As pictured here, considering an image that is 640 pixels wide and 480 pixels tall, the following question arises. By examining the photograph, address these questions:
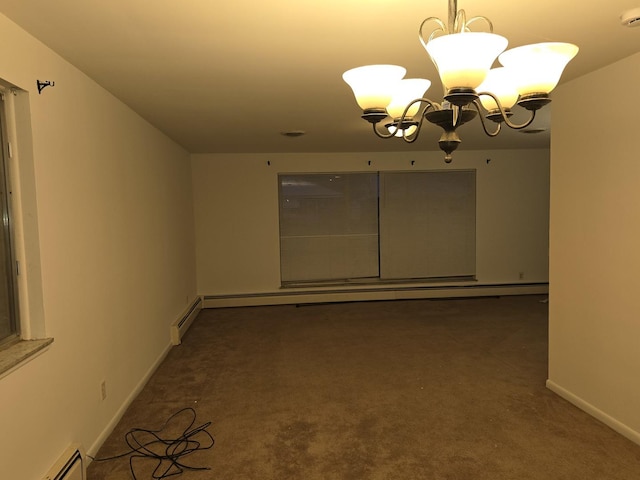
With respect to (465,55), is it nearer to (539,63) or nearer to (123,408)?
(539,63)

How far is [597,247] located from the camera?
2832mm

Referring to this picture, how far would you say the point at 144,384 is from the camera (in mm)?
3609

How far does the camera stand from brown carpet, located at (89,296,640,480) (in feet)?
8.02

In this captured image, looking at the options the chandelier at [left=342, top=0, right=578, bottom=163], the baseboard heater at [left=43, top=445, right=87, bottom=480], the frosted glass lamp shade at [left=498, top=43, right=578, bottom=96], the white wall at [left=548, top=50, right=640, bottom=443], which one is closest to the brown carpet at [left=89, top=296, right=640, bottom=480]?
the baseboard heater at [left=43, top=445, right=87, bottom=480]

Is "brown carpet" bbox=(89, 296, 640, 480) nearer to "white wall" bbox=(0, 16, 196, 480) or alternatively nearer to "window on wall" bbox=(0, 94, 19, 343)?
"white wall" bbox=(0, 16, 196, 480)

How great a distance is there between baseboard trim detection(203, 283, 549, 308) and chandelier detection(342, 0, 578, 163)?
4.86 meters

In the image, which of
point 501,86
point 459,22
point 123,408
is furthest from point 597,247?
point 123,408

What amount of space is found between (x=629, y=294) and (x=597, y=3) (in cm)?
164

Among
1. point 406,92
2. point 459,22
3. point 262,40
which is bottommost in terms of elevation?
point 406,92

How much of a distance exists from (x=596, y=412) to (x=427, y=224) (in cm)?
405

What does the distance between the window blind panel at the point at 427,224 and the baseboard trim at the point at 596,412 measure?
136 inches

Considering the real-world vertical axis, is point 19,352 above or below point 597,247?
below

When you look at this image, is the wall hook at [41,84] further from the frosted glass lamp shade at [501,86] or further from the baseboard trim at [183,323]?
the baseboard trim at [183,323]

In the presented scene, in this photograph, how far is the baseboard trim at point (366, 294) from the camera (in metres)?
6.42
